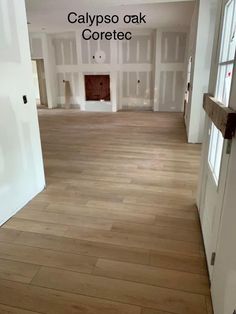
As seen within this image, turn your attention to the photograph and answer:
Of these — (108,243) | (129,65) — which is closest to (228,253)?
(108,243)

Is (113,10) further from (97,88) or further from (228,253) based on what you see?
(228,253)

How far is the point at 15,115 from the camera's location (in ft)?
7.53

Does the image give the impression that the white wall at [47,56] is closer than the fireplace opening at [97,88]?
Yes

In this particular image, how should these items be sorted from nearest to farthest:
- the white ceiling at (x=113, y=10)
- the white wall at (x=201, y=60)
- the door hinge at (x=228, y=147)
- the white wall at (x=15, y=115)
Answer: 1. the door hinge at (x=228, y=147)
2. the white wall at (x=15, y=115)
3. the white wall at (x=201, y=60)
4. the white ceiling at (x=113, y=10)

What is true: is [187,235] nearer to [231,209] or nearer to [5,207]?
[231,209]

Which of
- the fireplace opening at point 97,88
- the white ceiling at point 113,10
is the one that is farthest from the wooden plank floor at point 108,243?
the fireplace opening at point 97,88

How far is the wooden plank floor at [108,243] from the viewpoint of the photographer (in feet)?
4.88

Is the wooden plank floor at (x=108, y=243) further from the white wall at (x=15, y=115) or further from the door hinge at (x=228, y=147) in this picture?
the door hinge at (x=228, y=147)

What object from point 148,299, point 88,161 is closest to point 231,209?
point 148,299

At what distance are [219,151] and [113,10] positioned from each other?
5.62 m

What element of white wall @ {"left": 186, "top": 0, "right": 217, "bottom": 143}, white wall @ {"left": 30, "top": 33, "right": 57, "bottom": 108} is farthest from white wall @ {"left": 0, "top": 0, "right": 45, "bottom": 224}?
white wall @ {"left": 30, "top": 33, "right": 57, "bottom": 108}

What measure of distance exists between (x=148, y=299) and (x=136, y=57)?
28.3ft

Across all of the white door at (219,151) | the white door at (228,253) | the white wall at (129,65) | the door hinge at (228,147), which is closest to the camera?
the white door at (228,253)

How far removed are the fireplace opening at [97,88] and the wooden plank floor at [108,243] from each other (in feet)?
20.3
